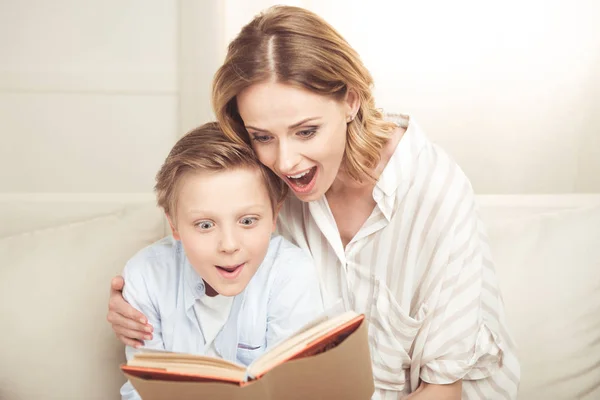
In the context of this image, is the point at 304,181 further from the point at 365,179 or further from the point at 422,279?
the point at 422,279

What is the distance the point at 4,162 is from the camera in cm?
229

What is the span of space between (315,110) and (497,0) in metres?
1.10

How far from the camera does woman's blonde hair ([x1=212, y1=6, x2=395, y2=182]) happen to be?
1.43 meters

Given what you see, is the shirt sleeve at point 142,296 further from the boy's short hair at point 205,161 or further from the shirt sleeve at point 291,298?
the shirt sleeve at point 291,298

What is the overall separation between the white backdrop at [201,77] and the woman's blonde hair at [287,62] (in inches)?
25.2

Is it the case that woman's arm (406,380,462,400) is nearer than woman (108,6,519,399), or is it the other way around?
woman (108,6,519,399)

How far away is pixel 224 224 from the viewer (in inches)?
56.1

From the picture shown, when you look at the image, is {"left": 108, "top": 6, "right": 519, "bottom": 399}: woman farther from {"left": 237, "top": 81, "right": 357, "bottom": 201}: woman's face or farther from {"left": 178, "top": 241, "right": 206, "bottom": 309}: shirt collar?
{"left": 178, "top": 241, "right": 206, "bottom": 309}: shirt collar

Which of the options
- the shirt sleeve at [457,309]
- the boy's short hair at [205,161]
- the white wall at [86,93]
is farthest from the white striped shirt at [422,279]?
the white wall at [86,93]

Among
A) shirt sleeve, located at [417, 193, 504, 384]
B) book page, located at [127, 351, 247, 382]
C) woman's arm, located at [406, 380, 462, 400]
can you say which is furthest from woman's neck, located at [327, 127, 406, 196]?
book page, located at [127, 351, 247, 382]

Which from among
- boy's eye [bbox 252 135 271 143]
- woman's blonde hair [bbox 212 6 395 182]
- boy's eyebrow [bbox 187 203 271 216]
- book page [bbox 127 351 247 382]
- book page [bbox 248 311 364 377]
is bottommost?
book page [bbox 127 351 247 382]

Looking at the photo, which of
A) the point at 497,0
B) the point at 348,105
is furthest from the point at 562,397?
the point at 497,0

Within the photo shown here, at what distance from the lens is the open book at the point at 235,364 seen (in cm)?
107

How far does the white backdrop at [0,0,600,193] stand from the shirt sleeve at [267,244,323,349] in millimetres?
802
